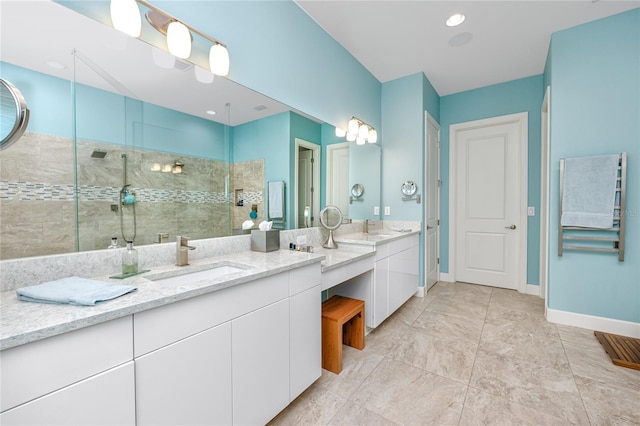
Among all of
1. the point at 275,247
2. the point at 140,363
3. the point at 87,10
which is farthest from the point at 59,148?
the point at 275,247

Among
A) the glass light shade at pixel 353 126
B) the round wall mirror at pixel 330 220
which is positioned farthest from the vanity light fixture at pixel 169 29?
the glass light shade at pixel 353 126

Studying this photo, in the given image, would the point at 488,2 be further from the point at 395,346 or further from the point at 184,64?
the point at 395,346

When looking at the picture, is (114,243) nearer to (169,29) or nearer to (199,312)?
(199,312)

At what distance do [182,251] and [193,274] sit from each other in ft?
0.43

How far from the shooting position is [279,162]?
6.43 feet

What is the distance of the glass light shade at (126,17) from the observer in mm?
1182

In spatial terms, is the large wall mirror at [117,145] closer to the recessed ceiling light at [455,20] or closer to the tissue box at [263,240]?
the tissue box at [263,240]

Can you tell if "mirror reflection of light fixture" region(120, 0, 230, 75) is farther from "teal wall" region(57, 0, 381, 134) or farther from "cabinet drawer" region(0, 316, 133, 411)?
"cabinet drawer" region(0, 316, 133, 411)

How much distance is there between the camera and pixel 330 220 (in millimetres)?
2496

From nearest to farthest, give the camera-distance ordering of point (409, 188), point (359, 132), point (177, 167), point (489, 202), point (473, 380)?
point (177, 167) → point (473, 380) → point (359, 132) → point (409, 188) → point (489, 202)

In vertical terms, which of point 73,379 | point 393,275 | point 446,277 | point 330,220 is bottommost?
point 446,277

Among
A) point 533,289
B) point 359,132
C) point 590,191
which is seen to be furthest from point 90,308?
point 533,289

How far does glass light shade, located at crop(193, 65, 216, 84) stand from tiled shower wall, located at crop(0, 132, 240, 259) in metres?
0.47

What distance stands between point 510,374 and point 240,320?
1.90 meters
